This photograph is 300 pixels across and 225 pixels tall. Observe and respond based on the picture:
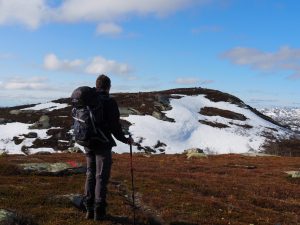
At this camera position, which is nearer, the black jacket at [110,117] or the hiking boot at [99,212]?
the black jacket at [110,117]

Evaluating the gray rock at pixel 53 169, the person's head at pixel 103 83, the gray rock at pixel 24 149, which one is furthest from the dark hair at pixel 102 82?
the gray rock at pixel 24 149

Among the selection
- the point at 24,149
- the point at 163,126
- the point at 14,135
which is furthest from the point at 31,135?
the point at 163,126

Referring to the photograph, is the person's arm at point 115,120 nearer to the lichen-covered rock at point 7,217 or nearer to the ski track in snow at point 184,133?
the lichen-covered rock at point 7,217

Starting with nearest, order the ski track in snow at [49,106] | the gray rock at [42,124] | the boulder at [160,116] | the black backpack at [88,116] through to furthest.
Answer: the black backpack at [88,116] < the gray rock at [42,124] < the boulder at [160,116] < the ski track in snow at [49,106]

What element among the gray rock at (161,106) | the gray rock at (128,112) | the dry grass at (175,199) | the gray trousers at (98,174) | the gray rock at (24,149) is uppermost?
the gray rock at (161,106)

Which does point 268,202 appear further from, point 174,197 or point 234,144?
point 234,144

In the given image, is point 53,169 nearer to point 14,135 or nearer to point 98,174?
point 98,174

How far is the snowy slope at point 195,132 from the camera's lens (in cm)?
8994

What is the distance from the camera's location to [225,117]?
11100cm

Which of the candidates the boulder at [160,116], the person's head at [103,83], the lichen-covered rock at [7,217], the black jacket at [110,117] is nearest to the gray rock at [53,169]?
the lichen-covered rock at [7,217]

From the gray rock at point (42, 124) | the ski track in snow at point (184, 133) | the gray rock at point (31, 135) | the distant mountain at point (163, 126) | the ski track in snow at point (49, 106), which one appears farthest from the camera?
the ski track in snow at point (49, 106)

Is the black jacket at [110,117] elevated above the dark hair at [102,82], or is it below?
below

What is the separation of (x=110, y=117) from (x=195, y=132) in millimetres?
85228

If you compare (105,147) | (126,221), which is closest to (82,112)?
(105,147)
